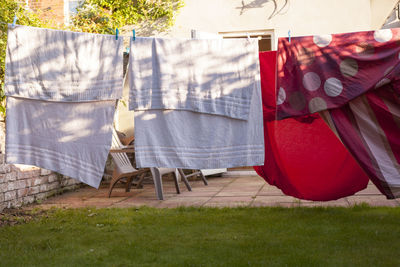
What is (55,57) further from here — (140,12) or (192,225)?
(140,12)

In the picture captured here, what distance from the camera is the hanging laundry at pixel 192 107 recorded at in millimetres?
2904

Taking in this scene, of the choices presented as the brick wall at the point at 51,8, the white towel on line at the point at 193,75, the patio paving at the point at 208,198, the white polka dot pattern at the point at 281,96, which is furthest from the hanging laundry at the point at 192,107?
the brick wall at the point at 51,8

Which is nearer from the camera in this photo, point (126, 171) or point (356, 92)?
point (356, 92)

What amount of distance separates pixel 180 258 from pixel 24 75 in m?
1.49

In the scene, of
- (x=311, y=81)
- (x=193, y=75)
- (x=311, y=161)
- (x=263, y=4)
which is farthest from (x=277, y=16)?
(x=193, y=75)

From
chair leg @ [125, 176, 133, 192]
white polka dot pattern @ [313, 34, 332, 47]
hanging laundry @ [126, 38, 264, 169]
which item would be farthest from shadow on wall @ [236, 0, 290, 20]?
hanging laundry @ [126, 38, 264, 169]

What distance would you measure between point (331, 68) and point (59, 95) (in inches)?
68.3

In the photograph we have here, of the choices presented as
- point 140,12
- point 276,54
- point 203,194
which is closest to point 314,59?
point 276,54

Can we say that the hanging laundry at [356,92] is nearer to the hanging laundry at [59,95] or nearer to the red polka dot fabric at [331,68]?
the red polka dot fabric at [331,68]

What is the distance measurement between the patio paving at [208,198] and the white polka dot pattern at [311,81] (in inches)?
66.7

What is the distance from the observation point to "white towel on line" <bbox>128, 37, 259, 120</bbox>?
2.91m

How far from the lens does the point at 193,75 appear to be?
2.94m

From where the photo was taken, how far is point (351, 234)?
3260 mm

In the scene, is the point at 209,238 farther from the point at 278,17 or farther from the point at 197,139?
the point at 278,17
